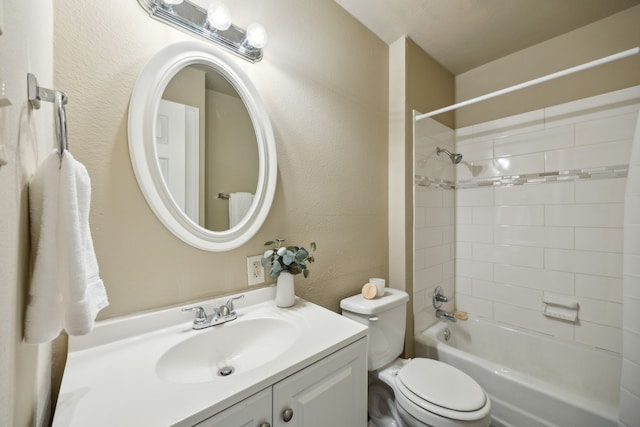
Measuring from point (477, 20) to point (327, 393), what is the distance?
2185 millimetres

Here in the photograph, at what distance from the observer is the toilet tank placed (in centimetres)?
137

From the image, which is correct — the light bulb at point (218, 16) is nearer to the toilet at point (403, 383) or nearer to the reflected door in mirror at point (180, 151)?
the reflected door in mirror at point (180, 151)

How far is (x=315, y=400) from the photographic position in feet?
2.61

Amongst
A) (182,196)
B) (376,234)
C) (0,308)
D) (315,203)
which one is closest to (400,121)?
(376,234)

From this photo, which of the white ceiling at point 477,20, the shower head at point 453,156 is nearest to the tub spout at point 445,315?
the shower head at point 453,156

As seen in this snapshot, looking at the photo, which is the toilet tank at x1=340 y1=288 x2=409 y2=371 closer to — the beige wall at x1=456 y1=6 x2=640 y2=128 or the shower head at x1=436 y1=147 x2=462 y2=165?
the shower head at x1=436 y1=147 x2=462 y2=165

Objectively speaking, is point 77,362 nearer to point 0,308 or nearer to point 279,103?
point 0,308

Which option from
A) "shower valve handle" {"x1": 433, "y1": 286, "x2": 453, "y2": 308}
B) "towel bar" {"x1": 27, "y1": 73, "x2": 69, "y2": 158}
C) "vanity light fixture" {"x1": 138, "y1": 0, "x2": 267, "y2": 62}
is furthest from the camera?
"shower valve handle" {"x1": 433, "y1": 286, "x2": 453, "y2": 308}

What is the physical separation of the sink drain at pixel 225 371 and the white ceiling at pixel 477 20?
1907 millimetres

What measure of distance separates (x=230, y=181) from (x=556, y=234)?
2.08m

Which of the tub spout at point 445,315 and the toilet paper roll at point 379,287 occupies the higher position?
the toilet paper roll at point 379,287

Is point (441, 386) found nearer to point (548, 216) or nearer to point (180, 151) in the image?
point (548, 216)

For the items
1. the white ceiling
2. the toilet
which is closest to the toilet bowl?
the toilet

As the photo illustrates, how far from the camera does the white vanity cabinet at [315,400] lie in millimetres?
647
